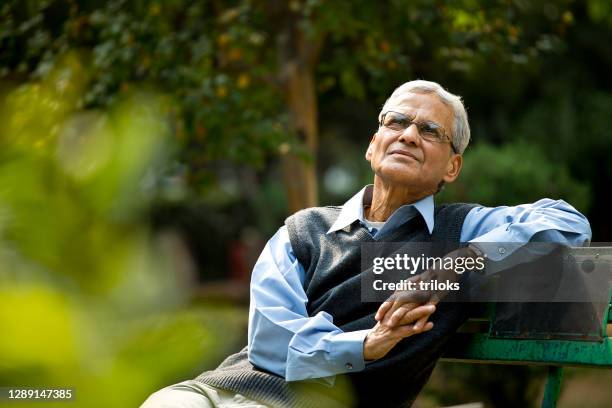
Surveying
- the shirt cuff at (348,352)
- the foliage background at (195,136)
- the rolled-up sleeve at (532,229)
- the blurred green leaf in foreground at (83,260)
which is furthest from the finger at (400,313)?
the blurred green leaf in foreground at (83,260)

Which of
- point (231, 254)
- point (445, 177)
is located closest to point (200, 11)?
point (445, 177)

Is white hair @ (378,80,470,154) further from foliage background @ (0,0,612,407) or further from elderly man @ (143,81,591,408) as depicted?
foliage background @ (0,0,612,407)

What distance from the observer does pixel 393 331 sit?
279 cm

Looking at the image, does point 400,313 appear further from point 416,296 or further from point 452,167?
point 452,167

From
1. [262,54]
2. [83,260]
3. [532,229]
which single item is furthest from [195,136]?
[83,260]

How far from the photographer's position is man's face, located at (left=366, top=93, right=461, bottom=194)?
3.23 m

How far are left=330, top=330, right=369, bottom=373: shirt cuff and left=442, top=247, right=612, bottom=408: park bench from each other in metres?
0.44

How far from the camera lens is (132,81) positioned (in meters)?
6.77

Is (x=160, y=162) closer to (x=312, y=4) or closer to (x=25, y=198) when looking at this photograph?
(x=25, y=198)

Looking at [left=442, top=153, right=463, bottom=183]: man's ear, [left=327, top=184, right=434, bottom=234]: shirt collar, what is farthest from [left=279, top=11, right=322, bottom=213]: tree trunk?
[left=327, top=184, right=434, bottom=234]: shirt collar

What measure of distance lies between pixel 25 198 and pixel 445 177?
2.74m

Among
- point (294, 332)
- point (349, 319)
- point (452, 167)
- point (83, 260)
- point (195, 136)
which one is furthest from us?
point (195, 136)

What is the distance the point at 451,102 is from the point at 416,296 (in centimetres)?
78

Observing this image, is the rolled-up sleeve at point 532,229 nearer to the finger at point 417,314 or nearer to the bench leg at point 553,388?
the finger at point 417,314
